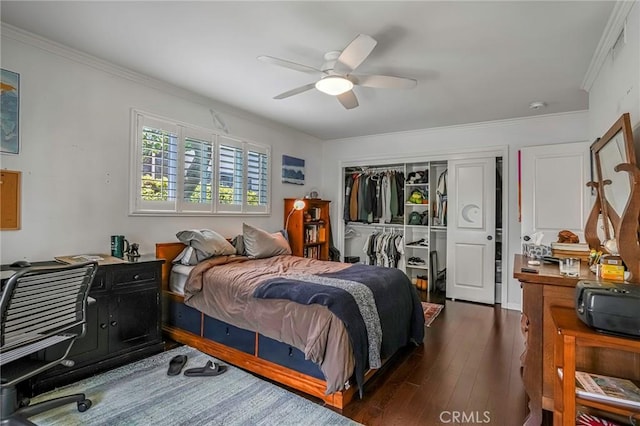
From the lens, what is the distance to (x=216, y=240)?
3375 millimetres

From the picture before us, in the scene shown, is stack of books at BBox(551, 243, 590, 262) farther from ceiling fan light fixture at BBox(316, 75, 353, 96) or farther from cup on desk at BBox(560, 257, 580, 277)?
ceiling fan light fixture at BBox(316, 75, 353, 96)

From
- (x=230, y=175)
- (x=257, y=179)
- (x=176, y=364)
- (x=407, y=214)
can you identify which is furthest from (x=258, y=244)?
(x=407, y=214)

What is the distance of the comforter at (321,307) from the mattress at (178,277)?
19 cm

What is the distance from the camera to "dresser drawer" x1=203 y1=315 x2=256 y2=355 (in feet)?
8.15

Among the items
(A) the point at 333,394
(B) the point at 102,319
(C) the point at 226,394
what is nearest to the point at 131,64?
(B) the point at 102,319

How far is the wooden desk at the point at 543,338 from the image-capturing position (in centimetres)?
169

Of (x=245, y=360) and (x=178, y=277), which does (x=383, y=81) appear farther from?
(x=178, y=277)

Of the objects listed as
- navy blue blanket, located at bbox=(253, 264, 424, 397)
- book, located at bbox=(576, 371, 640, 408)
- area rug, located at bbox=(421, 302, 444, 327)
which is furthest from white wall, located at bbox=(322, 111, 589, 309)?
book, located at bbox=(576, 371, 640, 408)

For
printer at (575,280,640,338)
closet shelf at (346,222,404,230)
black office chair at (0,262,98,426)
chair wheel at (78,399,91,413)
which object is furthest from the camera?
closet shelf at (346,222,404,230)

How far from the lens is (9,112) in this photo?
2.38m

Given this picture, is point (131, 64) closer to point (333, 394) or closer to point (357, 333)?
point (357, 333)

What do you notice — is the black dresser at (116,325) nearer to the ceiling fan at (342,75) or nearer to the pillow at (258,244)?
the pillow at (258,244)

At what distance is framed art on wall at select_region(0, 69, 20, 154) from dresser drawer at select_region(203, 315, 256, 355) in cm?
197

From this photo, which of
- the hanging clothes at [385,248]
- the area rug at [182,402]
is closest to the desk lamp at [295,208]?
the hanging clothes at [385,248]
